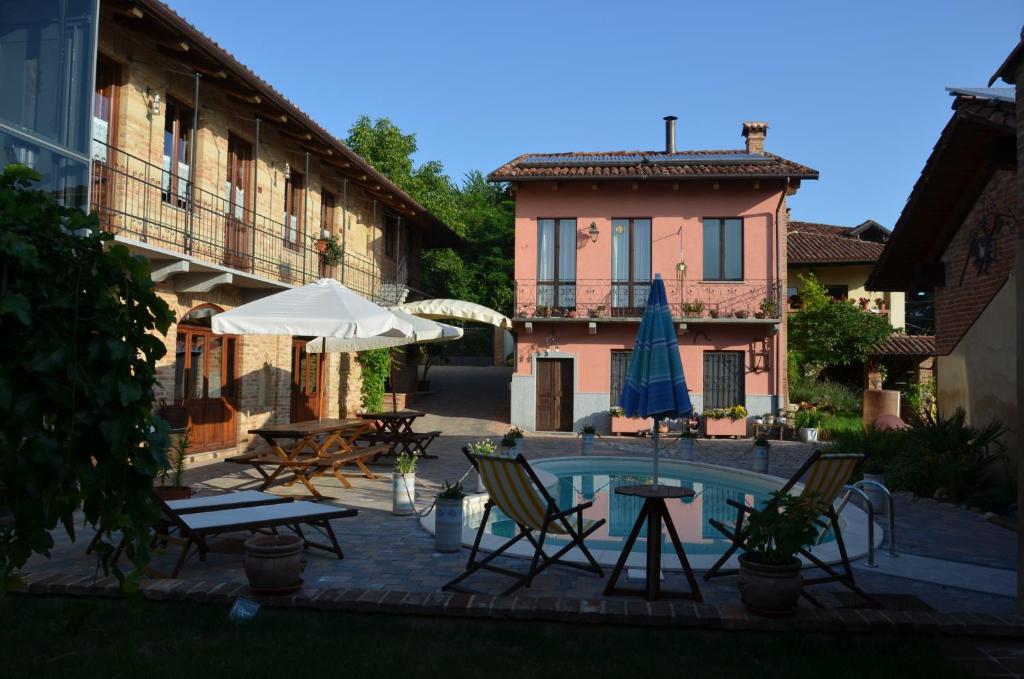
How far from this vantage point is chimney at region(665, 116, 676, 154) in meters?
20.4

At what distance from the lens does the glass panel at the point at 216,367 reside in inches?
468

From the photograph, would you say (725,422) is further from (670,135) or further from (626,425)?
(670,135)

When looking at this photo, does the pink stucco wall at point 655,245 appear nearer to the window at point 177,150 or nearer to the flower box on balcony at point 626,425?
the flower box on balcony at point 626,425

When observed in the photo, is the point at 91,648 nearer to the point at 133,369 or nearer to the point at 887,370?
the point at 133,369

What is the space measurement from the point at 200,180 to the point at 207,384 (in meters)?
3.32

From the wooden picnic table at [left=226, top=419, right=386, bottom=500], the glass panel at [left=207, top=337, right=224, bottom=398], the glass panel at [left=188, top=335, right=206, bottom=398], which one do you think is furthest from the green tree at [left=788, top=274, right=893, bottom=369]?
the glass panel at [left=188, top=335, right=206, bottom=398]

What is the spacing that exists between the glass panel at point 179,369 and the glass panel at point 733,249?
1295 cm

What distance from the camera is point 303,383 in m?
15.2

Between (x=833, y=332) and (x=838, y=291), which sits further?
(x=838, y=291)

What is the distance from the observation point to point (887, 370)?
2238 centimetres

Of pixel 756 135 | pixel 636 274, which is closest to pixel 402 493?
pixel 636 274

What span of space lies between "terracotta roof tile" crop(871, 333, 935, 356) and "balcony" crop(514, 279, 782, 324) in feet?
18.1

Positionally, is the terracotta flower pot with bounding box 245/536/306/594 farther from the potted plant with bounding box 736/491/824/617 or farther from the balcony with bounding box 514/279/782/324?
the balcony with bounding box 514/279/782/324

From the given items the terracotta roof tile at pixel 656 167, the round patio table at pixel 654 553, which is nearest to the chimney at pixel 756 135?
the terracotta roof tile at pixel 656 167
